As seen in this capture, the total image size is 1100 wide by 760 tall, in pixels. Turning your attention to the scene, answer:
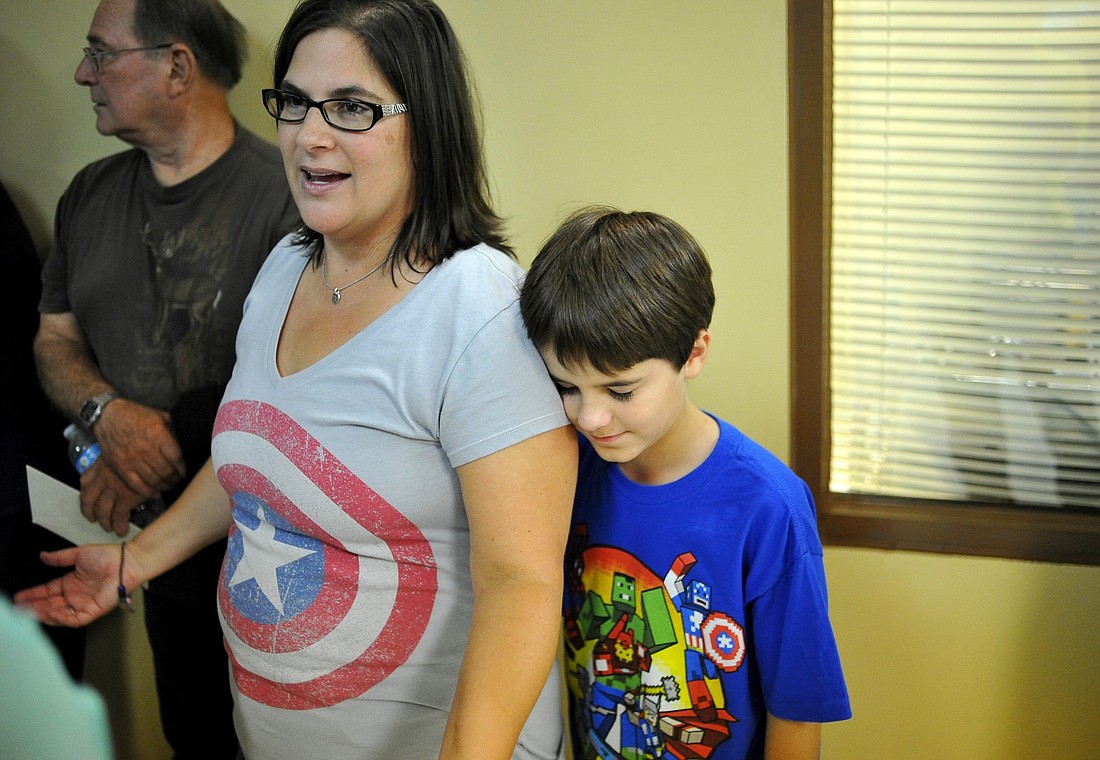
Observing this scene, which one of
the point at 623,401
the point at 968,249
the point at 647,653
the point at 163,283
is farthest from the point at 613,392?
the point at 968,249

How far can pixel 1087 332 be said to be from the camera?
146 centimetres

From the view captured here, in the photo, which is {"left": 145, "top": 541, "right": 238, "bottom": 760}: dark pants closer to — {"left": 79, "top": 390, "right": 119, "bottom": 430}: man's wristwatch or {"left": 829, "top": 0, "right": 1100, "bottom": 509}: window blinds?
{"left": 79, "top": 390, "right": 119, "bottom": 430}: man's wristwatch

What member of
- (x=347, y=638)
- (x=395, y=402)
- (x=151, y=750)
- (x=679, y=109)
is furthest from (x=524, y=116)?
(x=151, y=750)

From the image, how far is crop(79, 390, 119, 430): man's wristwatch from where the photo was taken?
0.92 meters

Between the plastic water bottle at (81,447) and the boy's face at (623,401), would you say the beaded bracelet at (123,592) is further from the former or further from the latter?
the boy's face at (623,401)

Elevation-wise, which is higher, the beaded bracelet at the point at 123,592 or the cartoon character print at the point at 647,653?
the beaded bracelet at the point at 123,592

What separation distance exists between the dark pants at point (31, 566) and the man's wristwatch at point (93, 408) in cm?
10

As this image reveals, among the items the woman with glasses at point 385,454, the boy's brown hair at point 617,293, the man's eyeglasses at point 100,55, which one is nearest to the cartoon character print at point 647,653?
the woman with glasses at point 385,454

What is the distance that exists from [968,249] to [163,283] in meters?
1.12

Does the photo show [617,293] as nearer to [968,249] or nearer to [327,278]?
[327,278]

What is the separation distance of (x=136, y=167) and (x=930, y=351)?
114 centimetres

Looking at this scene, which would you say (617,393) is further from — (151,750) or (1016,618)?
(1016,618)

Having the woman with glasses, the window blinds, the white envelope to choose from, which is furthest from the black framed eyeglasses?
the window blinds

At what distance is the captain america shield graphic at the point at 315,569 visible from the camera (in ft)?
3.03
